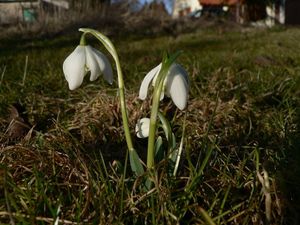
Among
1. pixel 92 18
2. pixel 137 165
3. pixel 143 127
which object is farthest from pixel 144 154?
pixel 92 18

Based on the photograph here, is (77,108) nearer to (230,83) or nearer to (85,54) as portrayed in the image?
(230,83)

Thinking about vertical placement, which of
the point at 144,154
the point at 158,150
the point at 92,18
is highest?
the point at 158,150

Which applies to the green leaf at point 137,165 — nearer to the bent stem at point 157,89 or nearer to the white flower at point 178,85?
the bent stem at point 157,89

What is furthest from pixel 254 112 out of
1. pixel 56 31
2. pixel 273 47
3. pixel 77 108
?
pixel 56 31

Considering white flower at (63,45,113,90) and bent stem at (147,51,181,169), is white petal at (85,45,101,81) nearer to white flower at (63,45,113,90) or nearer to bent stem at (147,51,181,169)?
white flower at (63,45,113,90)

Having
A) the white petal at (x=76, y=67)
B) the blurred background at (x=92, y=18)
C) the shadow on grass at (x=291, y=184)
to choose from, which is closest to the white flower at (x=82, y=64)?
the white petal at (x=76, y=67)

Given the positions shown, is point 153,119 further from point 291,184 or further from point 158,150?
point 291,184

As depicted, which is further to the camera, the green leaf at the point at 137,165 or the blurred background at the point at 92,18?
the blurred background at the point at 92,18
